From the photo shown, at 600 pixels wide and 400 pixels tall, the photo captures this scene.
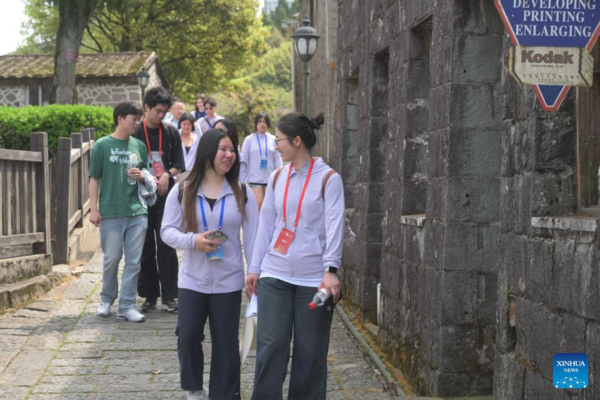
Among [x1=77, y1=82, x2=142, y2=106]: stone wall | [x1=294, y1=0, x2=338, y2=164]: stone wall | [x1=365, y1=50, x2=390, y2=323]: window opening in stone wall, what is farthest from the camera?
[x1=77, y1=82, x2=142, y2=106]: stone wall

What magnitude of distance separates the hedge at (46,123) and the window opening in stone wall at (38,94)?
38.1 ft

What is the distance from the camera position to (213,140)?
5.35 m

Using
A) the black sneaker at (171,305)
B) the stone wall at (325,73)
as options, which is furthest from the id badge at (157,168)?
the stone wall at (325,73)

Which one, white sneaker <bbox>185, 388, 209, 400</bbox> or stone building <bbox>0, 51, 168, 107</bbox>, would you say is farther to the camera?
stone building <bbox>0, 51, 168, 107</bbox>

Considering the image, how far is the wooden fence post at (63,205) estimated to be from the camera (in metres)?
10.6

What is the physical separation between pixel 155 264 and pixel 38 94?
69.5 feet

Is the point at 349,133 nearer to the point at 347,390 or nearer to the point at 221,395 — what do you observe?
the point at 347,390

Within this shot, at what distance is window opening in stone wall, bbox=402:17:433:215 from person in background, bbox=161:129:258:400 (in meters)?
2.11

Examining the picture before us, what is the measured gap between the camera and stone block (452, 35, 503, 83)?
5.86m

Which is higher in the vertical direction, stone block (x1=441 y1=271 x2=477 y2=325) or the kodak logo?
the kodak logo

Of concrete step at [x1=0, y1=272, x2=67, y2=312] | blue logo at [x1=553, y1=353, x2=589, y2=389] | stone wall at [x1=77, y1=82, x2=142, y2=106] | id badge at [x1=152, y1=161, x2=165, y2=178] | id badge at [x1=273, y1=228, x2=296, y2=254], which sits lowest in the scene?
concrete step at [x1=0, y1=272, x2=67, y2=312]

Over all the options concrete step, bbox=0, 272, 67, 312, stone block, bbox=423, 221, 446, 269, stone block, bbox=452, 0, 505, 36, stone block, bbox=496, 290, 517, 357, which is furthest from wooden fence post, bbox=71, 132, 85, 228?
stone block, bbox=496, 290, 517, 357

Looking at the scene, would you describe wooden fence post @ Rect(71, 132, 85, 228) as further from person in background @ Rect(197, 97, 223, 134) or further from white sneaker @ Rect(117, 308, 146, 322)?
white sneaker @ Rect(117, 308, 146, 322)

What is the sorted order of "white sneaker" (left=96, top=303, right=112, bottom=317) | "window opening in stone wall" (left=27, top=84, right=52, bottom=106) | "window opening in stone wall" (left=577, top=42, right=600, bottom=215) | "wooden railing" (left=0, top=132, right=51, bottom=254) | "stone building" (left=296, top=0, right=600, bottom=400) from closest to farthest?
1. "stone building" (left=296, top=0, right=600, bottom=400)
2. "window opening in stone wall" (left=577, top=42, right=600, bottom=215)
3. "white sneaker" (left=96, top=303, right=112, bottom=317)
4. "wooden railing" (left=0, top=132, right=51, bottom=254)
5. "window opening in stone wall" (left=27, top=84, right=52, bottom=106)
